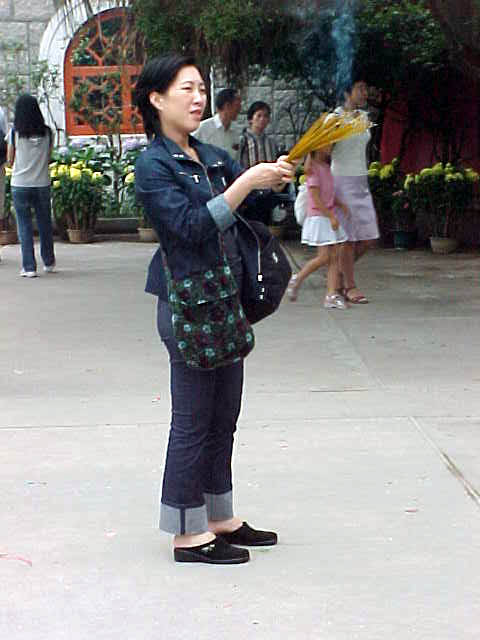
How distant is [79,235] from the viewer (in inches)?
544

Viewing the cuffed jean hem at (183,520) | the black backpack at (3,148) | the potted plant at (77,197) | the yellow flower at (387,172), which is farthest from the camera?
the potted plant at (77,197)

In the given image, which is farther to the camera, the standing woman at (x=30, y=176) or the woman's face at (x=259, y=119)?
the standing woman at (x=30, y=176)

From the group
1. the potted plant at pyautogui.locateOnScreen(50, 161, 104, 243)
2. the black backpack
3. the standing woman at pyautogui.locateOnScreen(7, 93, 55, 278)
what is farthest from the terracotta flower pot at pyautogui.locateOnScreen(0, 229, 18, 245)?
the standing woman at pyautogui.locateOnScreen(7, 93, 55, 278)

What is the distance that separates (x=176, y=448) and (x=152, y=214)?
31.2 inches

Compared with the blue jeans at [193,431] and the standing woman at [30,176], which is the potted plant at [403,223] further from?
the blue jeans at [193,431]

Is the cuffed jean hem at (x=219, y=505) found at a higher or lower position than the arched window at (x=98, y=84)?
lower

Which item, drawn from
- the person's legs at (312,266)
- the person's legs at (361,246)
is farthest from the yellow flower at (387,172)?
the person's legs at (312,266)

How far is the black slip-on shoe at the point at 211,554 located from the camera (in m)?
4.17

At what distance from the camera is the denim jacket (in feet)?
12.6

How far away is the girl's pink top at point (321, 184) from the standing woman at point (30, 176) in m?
3.12

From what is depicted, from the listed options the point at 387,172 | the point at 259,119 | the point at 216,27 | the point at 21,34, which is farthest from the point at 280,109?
the point at 216,27

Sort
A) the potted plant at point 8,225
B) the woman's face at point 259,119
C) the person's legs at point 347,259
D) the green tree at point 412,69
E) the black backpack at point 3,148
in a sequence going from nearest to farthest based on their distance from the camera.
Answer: the person's legs at point 347,259
the woman's face at point 259,119
the black backpack at point 3,148
the green tree at point 412,69
the potted plant at point 8,225

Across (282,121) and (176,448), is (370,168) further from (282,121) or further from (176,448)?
(176,448)

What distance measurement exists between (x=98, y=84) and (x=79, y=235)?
2693 millimetres
